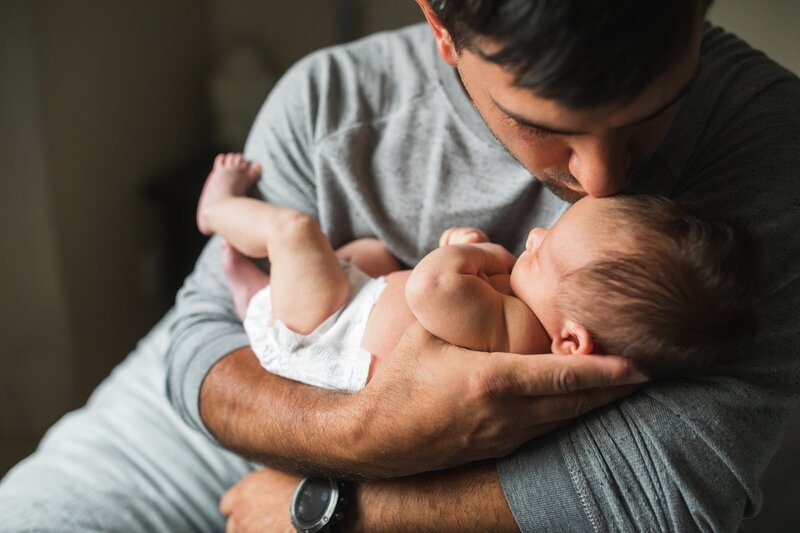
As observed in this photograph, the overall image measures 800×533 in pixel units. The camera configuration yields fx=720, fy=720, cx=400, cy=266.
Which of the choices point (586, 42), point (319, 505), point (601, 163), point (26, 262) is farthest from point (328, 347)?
point (26, 262)

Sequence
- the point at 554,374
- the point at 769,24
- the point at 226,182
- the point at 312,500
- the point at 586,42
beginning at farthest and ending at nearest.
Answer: the point at 769,24
the point at 226,182
the point at 312,500
the point at 554,374
the point at 586,42

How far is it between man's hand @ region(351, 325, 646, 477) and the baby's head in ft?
0.14

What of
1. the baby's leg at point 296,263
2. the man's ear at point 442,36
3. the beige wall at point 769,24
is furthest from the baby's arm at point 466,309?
the beige wall at point 769,24

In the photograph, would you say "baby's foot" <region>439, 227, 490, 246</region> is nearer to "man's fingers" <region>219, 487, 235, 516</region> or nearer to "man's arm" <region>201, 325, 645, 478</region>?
"man's arm" <region>201, 325, 645, 478</region>

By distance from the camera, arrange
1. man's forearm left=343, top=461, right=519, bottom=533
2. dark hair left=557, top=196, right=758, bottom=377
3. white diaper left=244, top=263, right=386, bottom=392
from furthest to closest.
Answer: white diaper left=244, top=263, right=386, bottom=392 < man's forearm left=343, top=461, right=519, bottom=533 < dark hair left=557, top=196, right=758, bottom=377

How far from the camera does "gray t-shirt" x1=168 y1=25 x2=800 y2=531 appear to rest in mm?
947

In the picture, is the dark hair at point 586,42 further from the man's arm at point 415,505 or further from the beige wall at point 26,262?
the beige wall at point 26,262

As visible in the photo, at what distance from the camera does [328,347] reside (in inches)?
45.7

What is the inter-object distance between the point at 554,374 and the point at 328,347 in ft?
1.30

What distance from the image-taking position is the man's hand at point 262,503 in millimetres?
1200

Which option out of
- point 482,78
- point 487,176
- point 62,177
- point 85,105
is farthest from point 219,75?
point 482,78

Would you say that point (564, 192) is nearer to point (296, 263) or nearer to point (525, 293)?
point (525, 293)

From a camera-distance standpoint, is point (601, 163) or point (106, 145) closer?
point (601, 163)

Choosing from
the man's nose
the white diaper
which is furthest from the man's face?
the white diaper
